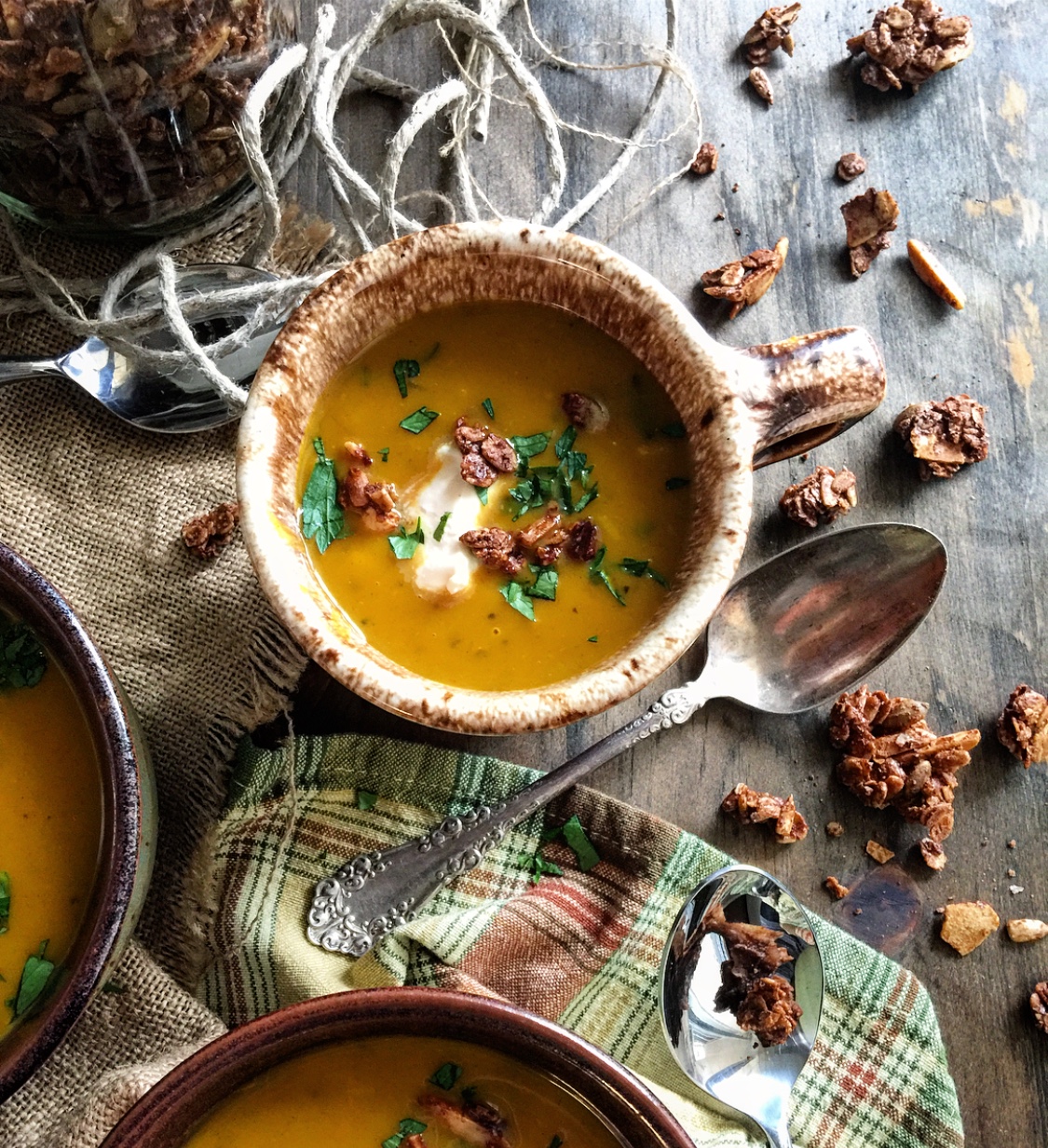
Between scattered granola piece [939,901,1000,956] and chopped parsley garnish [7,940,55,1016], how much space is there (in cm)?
123

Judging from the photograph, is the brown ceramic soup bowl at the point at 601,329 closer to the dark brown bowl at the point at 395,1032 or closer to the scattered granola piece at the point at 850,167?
the dark brown bowl at the point at 395,1032

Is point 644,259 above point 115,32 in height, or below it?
below

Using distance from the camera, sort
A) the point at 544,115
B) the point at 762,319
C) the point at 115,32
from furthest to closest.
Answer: the point at 762,319
the point at 544,115
the point at 115,32

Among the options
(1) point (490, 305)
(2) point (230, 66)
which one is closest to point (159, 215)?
(2) point (230, 66)

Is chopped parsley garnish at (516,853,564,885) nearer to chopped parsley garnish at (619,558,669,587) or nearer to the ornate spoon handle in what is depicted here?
the ornate spoon handle

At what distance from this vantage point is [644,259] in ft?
6.06

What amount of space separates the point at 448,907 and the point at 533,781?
23 centimetres

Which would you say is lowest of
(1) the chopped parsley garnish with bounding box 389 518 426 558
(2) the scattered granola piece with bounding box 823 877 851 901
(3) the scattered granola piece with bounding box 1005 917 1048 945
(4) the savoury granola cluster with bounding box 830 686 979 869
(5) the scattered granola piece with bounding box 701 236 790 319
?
(3) the scattered granola piece with bounding box 1005 917 1048 945

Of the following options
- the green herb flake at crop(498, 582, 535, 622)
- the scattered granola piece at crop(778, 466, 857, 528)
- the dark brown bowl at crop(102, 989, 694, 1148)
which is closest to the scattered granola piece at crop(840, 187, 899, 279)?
the scattered granola piece at crop(778, 466, 857, 528)

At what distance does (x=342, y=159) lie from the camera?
1638mm

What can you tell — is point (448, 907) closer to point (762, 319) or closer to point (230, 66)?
point (762, 319)

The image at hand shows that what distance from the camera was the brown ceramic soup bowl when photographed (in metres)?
1.37

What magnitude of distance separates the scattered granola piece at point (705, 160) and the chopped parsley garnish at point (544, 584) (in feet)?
2.52

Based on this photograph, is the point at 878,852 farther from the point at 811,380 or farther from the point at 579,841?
the point at 811,380
